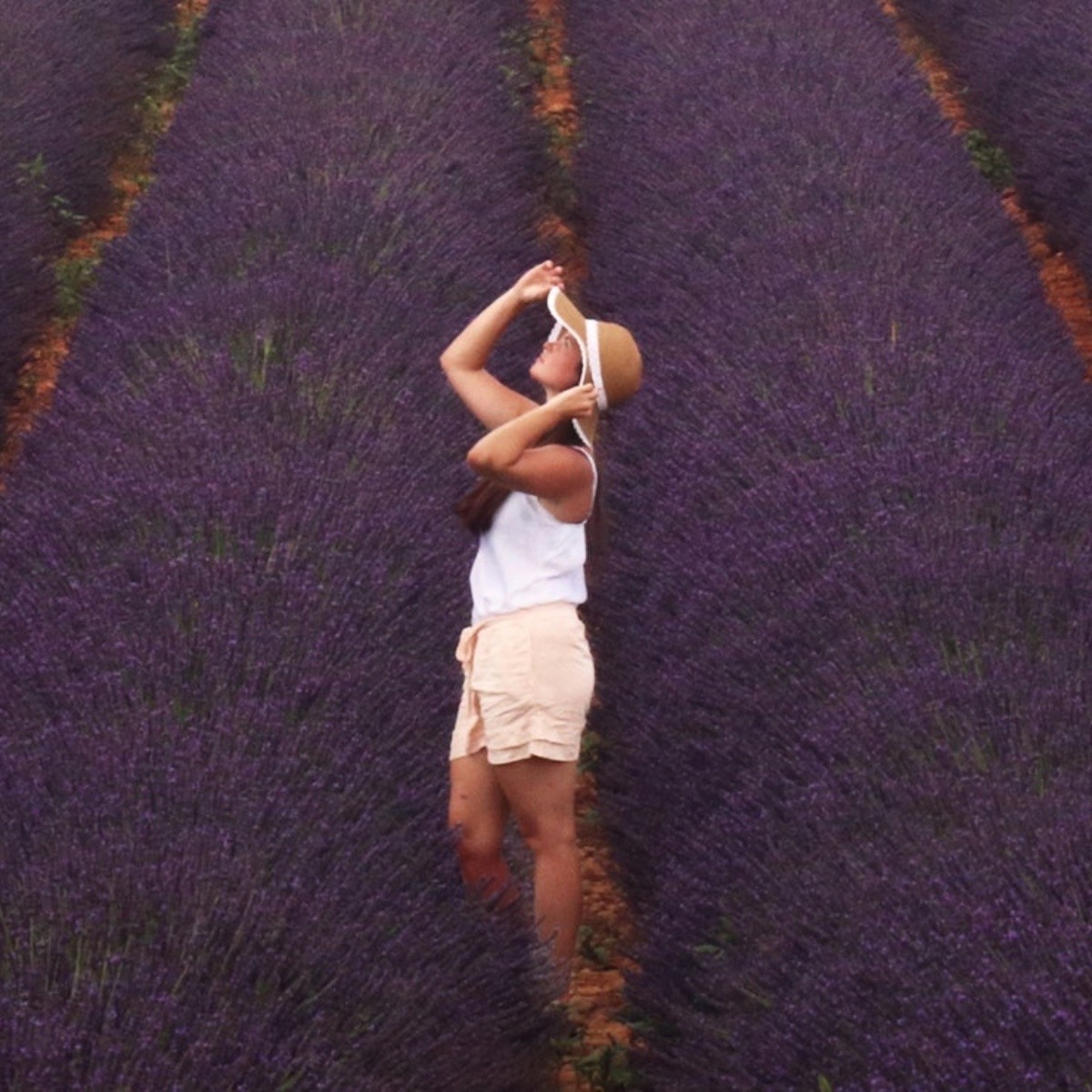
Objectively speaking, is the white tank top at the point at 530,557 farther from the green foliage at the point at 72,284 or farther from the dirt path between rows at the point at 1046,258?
the green foliage at the point at 72,284

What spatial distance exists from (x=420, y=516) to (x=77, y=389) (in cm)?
123

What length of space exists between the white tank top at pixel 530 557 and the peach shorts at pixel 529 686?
23 millimetres

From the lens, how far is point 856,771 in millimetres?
3787

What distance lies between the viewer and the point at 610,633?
5.28 meters

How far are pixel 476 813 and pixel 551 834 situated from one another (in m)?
0.13

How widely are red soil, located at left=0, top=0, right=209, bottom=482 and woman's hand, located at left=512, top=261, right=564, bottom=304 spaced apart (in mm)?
2164

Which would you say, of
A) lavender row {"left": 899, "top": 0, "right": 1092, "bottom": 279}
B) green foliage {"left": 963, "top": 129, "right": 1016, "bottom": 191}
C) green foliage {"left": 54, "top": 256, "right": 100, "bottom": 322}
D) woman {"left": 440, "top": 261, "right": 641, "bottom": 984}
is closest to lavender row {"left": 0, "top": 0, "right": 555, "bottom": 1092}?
woman {"left": 440, "top": 261, "right": 641, "bottom": 984}

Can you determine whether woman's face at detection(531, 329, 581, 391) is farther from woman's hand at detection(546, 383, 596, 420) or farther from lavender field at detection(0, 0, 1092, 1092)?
lavender field at detection(0, 0, 1092, 1092)

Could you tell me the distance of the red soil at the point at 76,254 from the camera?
732cm

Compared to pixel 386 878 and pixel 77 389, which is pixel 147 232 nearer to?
pixel 77 389

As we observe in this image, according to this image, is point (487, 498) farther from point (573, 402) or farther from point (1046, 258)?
point (1046, 258)

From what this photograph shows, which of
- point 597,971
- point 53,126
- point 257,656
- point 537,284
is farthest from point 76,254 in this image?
point 537,284

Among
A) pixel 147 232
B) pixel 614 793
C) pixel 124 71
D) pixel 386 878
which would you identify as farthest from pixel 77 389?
pixel 124 71

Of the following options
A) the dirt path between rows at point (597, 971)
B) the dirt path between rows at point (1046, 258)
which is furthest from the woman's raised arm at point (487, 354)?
the dirt path between rows at point (1046, 258)
